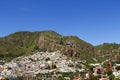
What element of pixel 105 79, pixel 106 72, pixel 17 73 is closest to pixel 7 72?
pixel 17 73

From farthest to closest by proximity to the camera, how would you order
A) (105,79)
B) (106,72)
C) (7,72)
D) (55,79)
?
1. (7,72)
2. (55,79)
3. (106,72)
4. (105,79)

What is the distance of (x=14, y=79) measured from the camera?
174m

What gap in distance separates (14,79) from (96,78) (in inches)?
2348

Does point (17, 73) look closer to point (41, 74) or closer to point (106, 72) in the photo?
point (41, 74)

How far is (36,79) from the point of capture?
165 meters

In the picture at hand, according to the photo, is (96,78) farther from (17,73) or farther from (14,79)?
(17,73)

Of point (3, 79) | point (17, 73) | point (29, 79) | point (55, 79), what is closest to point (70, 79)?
point (55, 79)

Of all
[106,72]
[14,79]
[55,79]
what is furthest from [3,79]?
[106,72]

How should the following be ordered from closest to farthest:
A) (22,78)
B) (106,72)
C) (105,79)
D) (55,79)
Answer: (105,79) < (106,72) < (55,79) < (22,78)

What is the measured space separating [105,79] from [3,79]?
61754 millimetres

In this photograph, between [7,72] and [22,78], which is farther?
[7,72]

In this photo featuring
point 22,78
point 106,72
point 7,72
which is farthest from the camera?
point 7,72

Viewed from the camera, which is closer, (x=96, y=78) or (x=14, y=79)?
(x=96, y=78)

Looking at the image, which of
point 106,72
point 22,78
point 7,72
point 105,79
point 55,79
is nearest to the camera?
point 105,79
